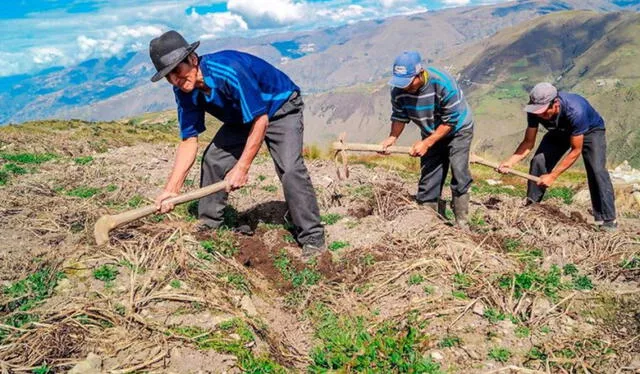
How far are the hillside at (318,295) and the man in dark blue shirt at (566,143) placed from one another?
83 cm

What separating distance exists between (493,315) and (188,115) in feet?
12.5

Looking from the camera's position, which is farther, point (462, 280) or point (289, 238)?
point (289, 238)

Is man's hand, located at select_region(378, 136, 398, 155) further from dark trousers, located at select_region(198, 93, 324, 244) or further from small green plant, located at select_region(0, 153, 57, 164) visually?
small green plant, located at select_region(0, 153, 57, 164)

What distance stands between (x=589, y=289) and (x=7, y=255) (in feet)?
20.3

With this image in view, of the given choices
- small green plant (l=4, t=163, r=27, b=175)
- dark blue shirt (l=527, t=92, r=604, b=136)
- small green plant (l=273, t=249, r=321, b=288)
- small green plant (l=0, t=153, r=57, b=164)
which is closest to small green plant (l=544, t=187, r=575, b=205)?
dark blue shirt (l=527, t=92, r=604, b=136)

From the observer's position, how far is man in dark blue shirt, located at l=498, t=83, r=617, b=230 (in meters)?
6.70

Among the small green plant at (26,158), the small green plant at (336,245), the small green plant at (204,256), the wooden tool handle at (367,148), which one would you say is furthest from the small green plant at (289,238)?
the small green plant at (26,158)

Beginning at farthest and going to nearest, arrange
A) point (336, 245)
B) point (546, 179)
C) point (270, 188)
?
point (270, 188) → point (546, 179) → point (336, 245)

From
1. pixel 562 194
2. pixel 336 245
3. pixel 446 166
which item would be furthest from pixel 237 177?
pixel 562 194

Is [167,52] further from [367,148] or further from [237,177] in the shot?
[367,148]

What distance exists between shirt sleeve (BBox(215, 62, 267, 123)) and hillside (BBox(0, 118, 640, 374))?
1.61m

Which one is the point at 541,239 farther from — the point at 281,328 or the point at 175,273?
the point at 175,273

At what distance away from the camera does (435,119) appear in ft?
21.9

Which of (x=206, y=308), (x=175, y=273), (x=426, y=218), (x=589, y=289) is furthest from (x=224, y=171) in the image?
(x=589, y=289)
